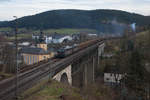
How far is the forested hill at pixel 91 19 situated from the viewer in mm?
106438

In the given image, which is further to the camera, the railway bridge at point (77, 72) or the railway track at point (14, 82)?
the railway bridge at point (77, 72)

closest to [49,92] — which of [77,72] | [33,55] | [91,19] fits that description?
[77,72]

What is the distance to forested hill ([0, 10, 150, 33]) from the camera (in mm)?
106438

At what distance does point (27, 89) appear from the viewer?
15.1 m

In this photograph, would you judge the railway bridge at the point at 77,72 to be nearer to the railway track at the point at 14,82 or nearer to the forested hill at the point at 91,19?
the railway track at the point at 14,82

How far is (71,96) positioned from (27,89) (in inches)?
151

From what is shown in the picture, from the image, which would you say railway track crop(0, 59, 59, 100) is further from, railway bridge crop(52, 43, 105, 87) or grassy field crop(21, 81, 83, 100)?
railway bridge crop(52, 43, 105, 87)

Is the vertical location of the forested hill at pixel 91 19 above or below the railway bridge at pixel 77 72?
above

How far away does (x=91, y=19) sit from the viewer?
11644 cm

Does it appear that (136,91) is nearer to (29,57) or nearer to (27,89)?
(27,89)

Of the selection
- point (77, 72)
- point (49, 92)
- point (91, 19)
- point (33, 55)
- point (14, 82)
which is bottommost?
→ point (77, 72)

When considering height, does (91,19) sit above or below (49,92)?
above

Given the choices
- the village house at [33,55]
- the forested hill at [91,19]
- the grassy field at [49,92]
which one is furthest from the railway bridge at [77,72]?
the forested hill at [91,19]

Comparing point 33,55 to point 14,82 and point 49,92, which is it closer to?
point 14,82
